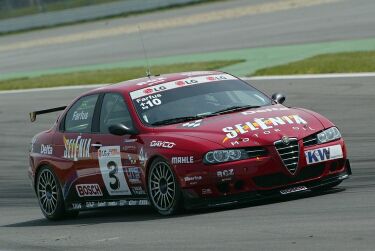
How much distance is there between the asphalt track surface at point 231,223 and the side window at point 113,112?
0.97 meters

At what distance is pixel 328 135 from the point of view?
10016 mm

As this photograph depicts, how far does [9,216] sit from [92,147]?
1.94 m

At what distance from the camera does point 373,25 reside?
27.5 metres

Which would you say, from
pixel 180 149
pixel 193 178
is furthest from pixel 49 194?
pixel 193 178

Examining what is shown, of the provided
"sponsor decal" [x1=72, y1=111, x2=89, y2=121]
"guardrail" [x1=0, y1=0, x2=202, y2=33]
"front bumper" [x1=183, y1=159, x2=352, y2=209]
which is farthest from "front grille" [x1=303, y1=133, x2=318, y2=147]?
"guardrail" [x1=0, y1=0, x2=202, y2=33]

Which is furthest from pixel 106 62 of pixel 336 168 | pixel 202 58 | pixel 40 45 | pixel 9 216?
pixel 336 168

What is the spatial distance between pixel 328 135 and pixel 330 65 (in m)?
10.7

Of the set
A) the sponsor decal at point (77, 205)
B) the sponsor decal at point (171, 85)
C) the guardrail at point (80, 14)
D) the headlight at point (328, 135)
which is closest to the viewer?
the headlight at point (328, 135)

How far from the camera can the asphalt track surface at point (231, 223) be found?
7746mm

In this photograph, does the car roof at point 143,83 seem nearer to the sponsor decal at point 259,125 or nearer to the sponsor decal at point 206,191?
the sponsor decal at point 259,125

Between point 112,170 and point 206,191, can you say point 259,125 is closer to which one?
point 206,191

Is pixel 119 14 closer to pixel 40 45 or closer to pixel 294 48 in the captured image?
pixel 40 45

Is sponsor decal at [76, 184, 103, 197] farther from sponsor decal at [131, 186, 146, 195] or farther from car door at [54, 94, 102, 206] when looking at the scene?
sponsor decal at [131, 186, 146, 195]

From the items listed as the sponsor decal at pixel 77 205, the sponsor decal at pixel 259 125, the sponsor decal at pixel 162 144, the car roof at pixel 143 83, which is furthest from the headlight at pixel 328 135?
the sponsor decal at pixel 77 205
